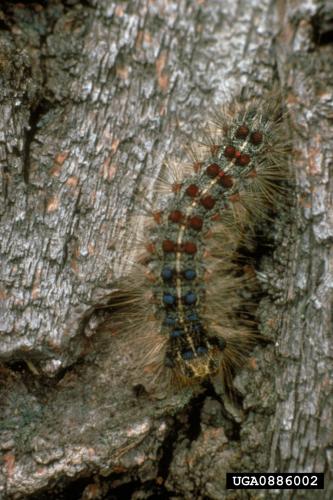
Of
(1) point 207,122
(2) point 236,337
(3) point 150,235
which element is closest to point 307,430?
(2) point 236,337

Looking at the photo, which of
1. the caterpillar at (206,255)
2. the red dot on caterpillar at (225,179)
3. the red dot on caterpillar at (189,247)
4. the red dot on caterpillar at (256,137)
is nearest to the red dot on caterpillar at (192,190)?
the caterpillar at (206,255)

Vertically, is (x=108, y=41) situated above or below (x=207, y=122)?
above

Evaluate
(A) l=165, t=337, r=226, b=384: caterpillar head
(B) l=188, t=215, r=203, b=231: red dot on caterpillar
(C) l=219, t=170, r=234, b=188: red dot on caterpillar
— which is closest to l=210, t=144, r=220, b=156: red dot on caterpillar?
(C) l=219, t=170, r=234, b=188: red dot on caterpillar

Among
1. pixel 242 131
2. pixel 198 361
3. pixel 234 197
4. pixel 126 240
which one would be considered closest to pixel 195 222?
pixel 234 197

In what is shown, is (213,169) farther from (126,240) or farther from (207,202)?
(126,240)

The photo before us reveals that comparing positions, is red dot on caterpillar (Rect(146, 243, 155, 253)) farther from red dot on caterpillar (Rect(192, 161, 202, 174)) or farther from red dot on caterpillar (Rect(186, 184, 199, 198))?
red dot on caterpillar (Rect(192, 161, 202, 174))

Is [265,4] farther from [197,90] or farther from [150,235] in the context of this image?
[150,235]
